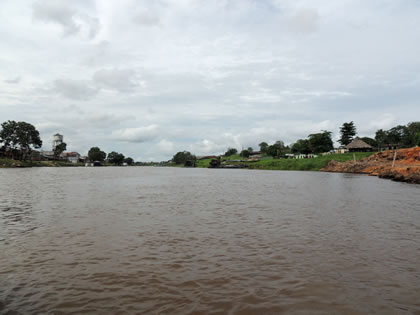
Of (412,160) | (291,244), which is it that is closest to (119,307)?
(291,244)

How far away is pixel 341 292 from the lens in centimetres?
644

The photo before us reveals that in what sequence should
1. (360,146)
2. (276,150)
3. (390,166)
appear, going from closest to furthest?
(390,166) < (360,146) < (276,150)

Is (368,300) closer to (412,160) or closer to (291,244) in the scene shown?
(291,244)

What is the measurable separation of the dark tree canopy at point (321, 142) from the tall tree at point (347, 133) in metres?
7.12

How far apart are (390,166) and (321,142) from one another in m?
81.5

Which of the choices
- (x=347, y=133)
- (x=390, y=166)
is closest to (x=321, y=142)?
(x=347, y=133)

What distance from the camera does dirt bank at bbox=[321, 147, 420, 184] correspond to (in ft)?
147

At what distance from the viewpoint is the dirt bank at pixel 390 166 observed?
147ft

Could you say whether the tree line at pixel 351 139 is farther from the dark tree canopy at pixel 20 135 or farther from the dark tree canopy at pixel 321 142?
the dark tree canopy at pixel 20 135

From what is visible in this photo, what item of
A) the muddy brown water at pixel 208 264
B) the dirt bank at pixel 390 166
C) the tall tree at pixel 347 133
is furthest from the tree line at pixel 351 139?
the muddy brown water at pixel 208 264

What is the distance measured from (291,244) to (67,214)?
12.7 m

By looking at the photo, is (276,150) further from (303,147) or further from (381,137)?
(381,137)

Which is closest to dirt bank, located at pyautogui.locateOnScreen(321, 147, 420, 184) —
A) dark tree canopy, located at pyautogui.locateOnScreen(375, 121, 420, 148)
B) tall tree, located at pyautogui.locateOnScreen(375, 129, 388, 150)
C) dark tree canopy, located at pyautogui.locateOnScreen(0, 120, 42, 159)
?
dark tree canopy, located at pyautogui.locateOnScreen(375, 121, 420, 148)

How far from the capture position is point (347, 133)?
130750 mm
